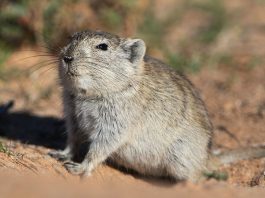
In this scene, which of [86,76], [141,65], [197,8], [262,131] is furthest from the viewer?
[197,8]

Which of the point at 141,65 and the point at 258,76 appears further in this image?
the point at 258,76

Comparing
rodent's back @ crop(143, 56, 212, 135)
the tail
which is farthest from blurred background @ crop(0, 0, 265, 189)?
rodent's back @ crop(143, 56, 212, 135)

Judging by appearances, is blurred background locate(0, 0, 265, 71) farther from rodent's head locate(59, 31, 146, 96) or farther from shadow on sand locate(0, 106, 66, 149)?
rodent's head locate(59, 31, 146, 96)

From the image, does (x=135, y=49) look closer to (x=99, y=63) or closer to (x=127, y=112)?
(x=99, y=63)

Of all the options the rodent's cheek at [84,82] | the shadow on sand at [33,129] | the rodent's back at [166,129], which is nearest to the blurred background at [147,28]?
the shadow on sand at [33,129]

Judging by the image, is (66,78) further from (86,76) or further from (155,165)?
(155,165)

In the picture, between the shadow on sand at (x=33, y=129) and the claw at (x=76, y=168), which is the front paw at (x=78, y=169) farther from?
the shadow on sand at (x=33, y=129)

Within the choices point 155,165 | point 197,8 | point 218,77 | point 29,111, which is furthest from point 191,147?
point 197,8
